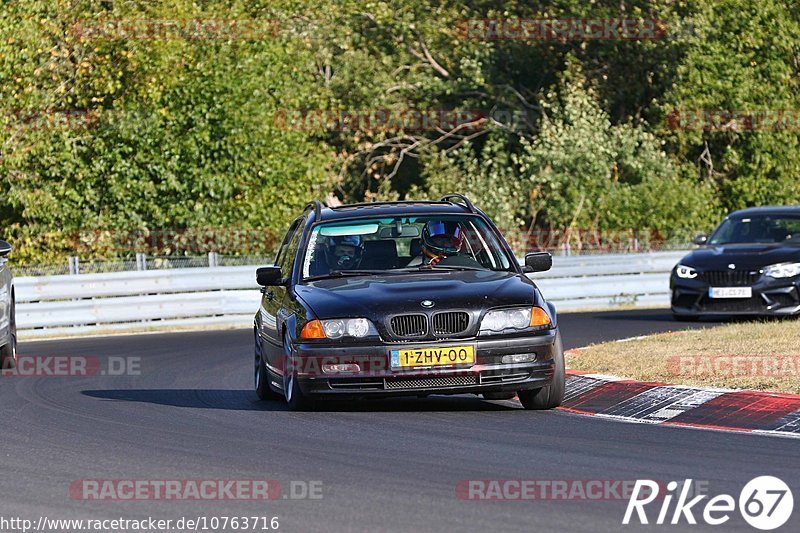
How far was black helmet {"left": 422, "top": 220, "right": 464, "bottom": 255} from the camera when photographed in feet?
39.5

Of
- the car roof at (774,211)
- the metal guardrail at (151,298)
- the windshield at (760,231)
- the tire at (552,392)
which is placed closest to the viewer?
the tire at (552,392)

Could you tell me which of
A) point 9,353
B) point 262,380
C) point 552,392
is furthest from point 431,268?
point 9,353

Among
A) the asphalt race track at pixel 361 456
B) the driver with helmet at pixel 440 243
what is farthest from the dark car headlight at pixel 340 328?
the driver with helmet at pixel 440 243

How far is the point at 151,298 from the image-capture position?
83.6 ft

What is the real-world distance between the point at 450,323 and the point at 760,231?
12001 millimetres

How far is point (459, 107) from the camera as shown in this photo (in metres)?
42.5

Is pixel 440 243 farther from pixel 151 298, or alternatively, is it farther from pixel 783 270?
pixel 151 298

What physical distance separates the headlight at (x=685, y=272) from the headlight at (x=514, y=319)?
1028cm

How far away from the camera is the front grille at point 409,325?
10758mm

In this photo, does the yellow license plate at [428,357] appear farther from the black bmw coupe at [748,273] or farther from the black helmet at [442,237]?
the black bmw coupe at [748,273]

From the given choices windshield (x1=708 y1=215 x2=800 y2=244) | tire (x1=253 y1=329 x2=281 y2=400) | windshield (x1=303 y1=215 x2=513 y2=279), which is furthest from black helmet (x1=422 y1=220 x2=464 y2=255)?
windshield (x1=708 y1=215 x2=800 y2=244)

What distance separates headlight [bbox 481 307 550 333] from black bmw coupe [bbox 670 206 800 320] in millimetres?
9878

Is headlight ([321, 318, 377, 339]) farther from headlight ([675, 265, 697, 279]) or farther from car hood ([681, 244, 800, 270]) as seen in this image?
headlight ([675, 265, 697, 279])

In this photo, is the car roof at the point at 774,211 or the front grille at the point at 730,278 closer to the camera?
the front grille at the point at 730,278
